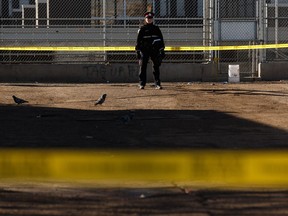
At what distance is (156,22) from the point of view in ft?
80.8

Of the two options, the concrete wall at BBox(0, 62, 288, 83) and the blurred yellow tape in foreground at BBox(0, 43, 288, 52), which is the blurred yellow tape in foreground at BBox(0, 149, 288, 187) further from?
the concrete wall at BBox(0, 62, 288, 83)

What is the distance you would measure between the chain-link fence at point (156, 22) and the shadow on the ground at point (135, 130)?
9.12 m

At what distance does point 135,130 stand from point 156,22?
13.2m

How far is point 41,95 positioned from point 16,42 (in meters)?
6.31


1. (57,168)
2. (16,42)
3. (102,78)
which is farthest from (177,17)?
(57,168)

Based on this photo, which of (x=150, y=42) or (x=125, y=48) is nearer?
(x=150, y=42)

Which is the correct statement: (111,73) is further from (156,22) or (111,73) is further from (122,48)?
(156,22)

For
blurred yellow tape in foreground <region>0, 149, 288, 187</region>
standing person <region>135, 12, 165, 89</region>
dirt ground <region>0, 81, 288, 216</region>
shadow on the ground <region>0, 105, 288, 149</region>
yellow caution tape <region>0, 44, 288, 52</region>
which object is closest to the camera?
dirt ground <region>0, 81, 288, 216</region>

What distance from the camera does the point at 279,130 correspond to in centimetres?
1176

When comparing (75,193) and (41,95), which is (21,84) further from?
(75,193)

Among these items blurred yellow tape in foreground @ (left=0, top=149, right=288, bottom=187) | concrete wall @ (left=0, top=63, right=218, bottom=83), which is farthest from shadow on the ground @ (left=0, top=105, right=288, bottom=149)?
concrete wall @ (left=0, top=63, right=218, bottom=83)

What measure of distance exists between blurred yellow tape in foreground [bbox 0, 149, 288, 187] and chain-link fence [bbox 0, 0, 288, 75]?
13.6m

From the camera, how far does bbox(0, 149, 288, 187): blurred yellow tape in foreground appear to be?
821cm

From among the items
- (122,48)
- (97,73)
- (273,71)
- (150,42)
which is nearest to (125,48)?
(122,48)
